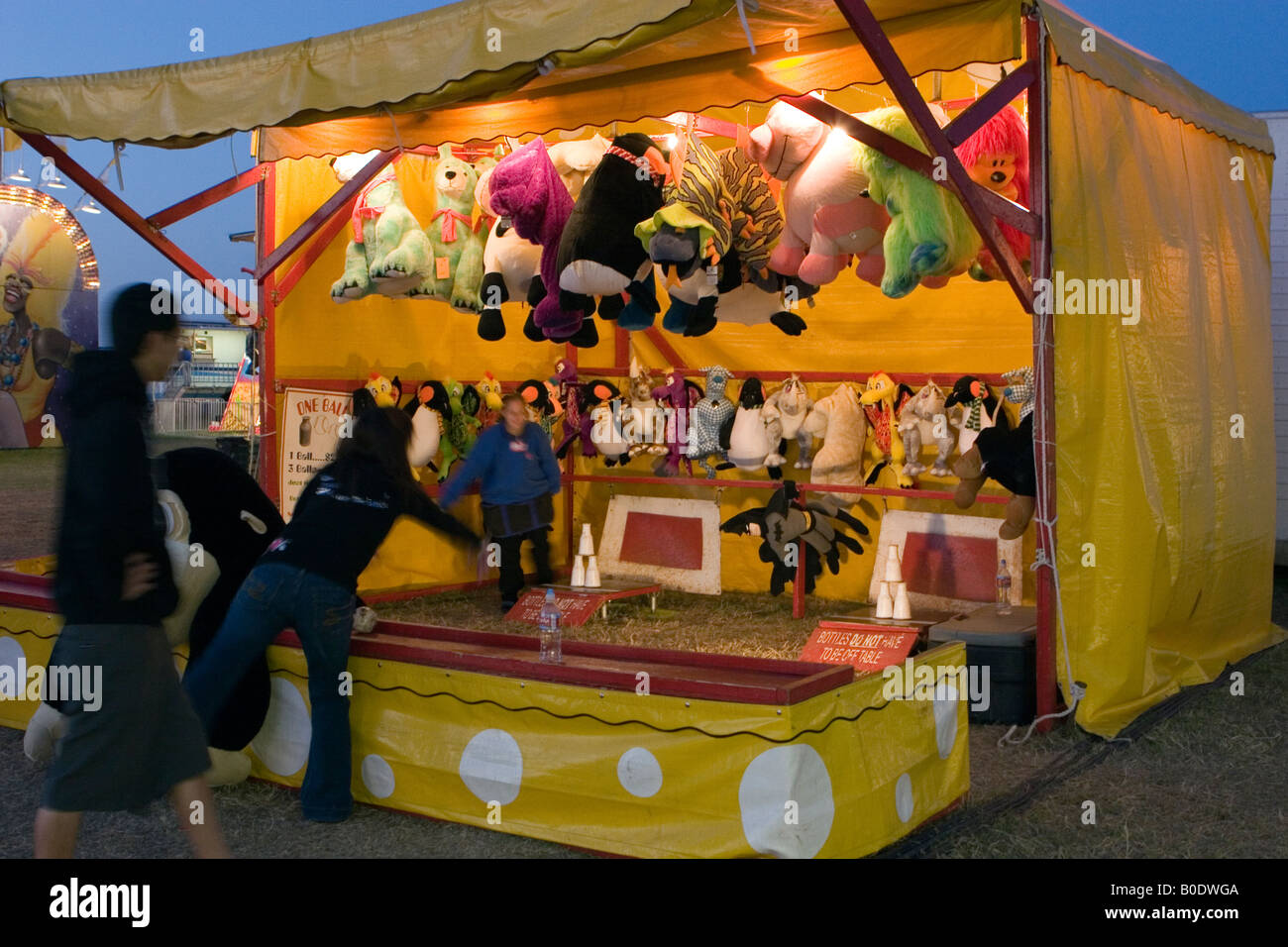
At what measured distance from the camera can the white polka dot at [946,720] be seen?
423cm

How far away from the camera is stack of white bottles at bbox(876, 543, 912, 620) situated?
6.60m

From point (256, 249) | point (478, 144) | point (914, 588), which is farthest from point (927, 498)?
point (256, 249)

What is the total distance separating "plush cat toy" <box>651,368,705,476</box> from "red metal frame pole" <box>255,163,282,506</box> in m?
2.38

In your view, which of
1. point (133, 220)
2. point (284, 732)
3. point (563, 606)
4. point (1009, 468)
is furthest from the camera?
point (563, 606)

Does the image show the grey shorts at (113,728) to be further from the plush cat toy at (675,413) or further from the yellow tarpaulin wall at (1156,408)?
the plush cat toy at (675,413)

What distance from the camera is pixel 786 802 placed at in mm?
3514

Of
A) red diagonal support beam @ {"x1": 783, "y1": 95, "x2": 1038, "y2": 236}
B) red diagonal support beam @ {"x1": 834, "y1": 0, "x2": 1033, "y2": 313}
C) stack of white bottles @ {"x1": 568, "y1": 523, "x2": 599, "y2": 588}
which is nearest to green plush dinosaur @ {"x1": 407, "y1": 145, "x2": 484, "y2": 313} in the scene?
stack of white bottles @ {"x1": 568, "y1": 523, "x2": 599, "y2": 588}

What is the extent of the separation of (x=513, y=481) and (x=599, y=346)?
170 cm

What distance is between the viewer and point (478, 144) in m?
7.38

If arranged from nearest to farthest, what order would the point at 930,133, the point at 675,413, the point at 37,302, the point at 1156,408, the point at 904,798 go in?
the point at 904,798, the point at 930,133, the point at 1156,408, the point at 675,413, the point at 37,302

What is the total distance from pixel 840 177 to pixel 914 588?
10.5 ft

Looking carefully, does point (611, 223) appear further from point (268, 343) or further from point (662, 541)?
point (662, 541)

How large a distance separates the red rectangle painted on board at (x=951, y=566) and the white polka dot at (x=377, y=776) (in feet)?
14.0

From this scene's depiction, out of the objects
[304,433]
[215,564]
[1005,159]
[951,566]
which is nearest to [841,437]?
[951,566]
